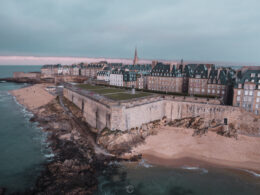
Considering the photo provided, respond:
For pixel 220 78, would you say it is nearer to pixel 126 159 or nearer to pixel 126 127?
pixel 126 127

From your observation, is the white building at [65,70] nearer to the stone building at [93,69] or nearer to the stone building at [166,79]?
the stone building at [93,69]

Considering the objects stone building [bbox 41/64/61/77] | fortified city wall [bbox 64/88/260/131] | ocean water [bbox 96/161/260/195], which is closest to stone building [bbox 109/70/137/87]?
fortified city wall [bbox 64/88/260/131]

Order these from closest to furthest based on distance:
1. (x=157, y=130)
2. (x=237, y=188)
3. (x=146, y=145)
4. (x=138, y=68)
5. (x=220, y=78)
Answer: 1. (x=237, y=188)
2. (x=146, y=145)
3. (x=157, y=130)
4. (x=220, y=78)
5. (x=138, y=68)

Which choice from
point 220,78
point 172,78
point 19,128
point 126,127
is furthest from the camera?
point 172,78

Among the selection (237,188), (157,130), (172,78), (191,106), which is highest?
(172,78)

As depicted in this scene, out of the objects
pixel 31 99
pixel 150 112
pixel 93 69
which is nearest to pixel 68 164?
pixel 150 112

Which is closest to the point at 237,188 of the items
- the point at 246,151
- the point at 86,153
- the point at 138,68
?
the point at 246,151

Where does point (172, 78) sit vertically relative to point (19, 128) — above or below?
above

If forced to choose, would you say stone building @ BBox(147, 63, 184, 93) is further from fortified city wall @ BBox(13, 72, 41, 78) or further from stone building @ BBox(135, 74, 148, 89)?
fortified city wall @ BBox(13, 72, 41, 78)
